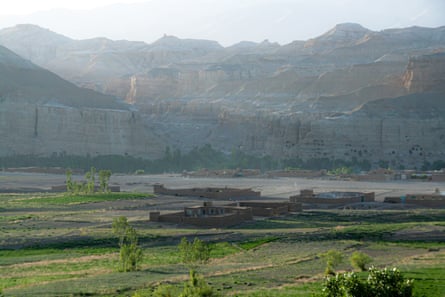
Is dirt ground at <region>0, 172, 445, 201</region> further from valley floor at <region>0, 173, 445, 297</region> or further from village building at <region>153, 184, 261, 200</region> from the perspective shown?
valley floor at <region>0, 173, 445, 297</region>

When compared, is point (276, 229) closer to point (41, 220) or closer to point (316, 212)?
point (316, 212)

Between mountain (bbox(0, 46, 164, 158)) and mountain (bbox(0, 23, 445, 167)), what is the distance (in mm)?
2155

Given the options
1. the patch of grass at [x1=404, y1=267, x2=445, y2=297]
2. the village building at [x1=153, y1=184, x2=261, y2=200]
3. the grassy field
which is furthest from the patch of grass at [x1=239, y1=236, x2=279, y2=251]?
the village building at [x1=153, y1=184, x2=261, y2=200]

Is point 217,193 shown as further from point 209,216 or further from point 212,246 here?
point 212,246

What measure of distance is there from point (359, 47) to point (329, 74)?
95.3ft

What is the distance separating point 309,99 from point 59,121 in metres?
35.5

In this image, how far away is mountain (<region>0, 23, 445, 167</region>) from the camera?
9862 cm

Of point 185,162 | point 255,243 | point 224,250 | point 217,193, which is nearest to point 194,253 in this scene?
point 224,250

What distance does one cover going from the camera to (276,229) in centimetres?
3481

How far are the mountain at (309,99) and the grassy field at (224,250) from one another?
55.8 meters

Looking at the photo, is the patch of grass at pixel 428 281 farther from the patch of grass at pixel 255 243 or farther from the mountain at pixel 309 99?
the mountain at pixel 309 99

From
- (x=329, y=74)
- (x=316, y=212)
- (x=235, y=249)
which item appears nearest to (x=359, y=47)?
(x=329, y=74)

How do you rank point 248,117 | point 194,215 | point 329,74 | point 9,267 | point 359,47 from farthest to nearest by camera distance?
point 359,47 < point 329,74 < point 248,117 < point 194,215 < point 9,267

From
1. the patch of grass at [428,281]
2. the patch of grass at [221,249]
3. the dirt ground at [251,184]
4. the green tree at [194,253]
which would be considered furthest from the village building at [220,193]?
the patch of grass at [428,281]
